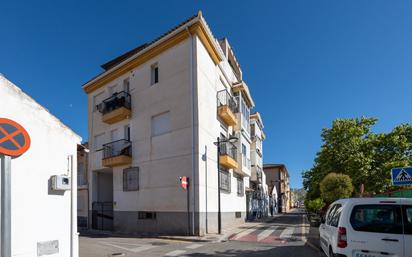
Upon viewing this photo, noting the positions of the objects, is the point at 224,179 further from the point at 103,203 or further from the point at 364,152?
the point at 364,152

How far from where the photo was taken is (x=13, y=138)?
552 centimetres

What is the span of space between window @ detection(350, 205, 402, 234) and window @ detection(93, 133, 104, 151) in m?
19.4

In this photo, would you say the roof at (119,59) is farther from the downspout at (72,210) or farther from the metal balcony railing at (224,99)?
the downspout at (72,210)

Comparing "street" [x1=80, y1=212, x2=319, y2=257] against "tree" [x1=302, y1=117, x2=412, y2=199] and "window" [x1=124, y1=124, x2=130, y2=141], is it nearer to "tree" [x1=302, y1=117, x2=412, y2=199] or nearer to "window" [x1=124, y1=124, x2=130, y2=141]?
"window" [x1=124, y1=124, x2=130, y2=141]

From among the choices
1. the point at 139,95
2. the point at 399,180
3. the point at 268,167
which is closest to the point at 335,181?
the point at 399,180

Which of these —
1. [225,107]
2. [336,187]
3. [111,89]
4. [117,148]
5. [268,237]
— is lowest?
[268,237]

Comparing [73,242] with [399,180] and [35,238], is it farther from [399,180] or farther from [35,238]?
[399,180]

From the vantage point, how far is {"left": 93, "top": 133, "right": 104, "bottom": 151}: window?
2295 cm

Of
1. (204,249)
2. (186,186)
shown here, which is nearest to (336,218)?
(204,249)

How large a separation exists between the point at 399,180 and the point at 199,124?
978cm

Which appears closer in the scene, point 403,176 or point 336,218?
point 336,218

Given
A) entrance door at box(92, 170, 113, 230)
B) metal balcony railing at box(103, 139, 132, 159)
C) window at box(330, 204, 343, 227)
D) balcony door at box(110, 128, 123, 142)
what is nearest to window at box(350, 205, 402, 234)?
window at box(330, 204, 343, 227)

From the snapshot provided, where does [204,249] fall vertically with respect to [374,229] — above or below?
below

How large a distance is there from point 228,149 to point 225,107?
8.91 ft
